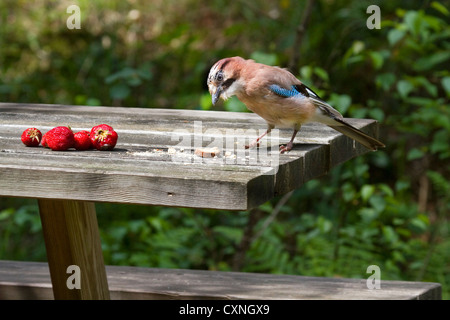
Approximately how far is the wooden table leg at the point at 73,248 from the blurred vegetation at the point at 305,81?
65.4 inches

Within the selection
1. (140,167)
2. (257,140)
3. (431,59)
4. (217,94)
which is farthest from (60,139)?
(431,59)

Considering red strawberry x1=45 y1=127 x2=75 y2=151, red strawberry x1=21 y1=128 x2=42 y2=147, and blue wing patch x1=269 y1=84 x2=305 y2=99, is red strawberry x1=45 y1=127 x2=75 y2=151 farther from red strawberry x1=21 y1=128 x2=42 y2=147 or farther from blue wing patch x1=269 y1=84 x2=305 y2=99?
blue wing patch x1=269 y1=84 x2=305 y2=99

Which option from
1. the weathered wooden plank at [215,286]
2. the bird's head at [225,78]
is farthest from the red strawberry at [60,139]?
the weathered wooden plank at [215,286]

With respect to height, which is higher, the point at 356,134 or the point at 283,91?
the point at 283,91

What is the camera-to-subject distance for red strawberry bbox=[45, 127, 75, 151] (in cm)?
261

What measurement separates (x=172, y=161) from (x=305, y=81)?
2.44m

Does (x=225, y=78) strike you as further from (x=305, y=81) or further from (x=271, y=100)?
(x=305, y=81)

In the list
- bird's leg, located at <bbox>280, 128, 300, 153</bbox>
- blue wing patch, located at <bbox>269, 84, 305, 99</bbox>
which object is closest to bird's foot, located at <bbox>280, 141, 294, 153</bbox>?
bird's leg, located at <bbox>280, 128, 300, 153</bbox>

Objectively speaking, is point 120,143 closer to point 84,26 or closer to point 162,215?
point 162,215

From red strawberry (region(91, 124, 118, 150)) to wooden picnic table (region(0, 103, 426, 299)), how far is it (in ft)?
0.11

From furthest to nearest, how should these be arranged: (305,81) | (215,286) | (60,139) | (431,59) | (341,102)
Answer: (431,59)
(305,81)
(341,102)
(215,286)
(60,139)

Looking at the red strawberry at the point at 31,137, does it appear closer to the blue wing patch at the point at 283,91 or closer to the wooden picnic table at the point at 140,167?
the wooden picnic table at the point at 140,167

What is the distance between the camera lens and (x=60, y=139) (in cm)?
261

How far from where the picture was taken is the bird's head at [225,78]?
2857mm
